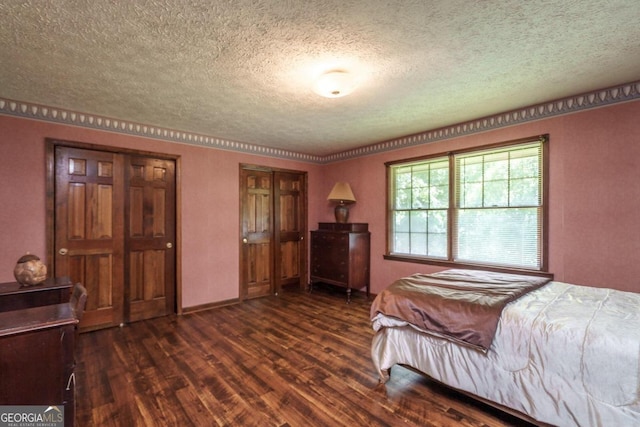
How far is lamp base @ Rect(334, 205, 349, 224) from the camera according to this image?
16.7 ft

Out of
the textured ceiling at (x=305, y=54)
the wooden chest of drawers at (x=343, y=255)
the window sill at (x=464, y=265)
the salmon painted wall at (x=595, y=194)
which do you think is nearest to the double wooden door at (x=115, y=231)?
the textured ceiling at (x=305, y=54)

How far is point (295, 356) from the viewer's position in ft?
9.13

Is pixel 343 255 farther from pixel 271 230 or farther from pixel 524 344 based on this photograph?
pixel 524 344

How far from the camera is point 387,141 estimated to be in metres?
4.61

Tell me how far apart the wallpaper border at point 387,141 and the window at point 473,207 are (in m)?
0.28

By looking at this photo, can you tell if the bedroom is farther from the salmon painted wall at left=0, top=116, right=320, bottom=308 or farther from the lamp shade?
the lamp shade

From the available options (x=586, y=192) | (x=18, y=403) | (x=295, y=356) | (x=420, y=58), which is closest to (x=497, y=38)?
(x=420, y=58)

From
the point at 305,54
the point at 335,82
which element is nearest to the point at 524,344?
the point at 335,82

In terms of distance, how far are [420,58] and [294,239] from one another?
3812 mm

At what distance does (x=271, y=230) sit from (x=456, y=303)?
3.53 meters

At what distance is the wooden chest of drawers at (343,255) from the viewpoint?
464 cm

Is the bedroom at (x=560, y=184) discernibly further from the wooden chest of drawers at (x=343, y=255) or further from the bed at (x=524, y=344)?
the wooden chest of drawers at (x=343, y=255)

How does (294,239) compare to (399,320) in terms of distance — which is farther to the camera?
(294,239)

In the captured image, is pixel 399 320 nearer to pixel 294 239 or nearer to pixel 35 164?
pixel 294 239
